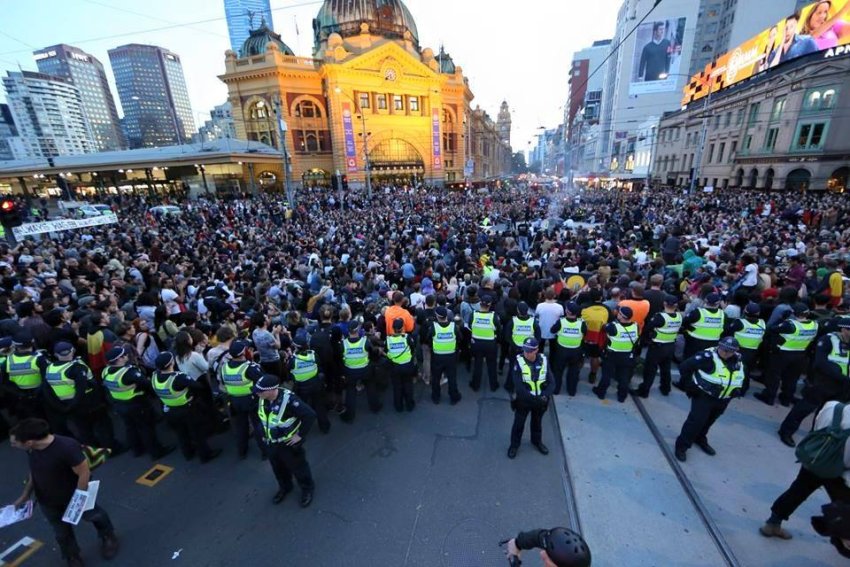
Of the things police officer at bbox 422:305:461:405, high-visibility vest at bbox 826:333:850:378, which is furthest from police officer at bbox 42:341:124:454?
high-visibility vest at bbox 826:333:850:378

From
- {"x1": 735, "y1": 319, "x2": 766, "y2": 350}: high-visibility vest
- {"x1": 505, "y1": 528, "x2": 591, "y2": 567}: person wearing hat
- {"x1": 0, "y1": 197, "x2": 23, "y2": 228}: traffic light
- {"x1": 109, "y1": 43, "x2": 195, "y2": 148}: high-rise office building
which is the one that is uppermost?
{"x1": 109, "y1": 43, "x2": 195, "y2": 148}: high-rise office building

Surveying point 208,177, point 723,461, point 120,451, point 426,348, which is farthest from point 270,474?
point 208,177

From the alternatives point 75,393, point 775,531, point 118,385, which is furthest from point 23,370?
point 775,531

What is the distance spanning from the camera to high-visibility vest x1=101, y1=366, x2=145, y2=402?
4367 mm

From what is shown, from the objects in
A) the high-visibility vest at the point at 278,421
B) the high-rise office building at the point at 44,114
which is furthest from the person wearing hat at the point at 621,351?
the high-rise office building at the point at 44,114

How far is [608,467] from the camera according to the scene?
4582 mm

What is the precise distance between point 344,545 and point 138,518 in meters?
2.50

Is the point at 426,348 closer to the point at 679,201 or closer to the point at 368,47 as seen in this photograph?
the point at 679,201

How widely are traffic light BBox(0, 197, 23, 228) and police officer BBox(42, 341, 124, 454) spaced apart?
25.1 feet

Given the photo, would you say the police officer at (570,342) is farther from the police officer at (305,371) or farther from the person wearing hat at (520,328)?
the police officer at (305,371)

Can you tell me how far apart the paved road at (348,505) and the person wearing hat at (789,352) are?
357 cm

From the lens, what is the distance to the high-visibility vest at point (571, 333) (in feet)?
18.2

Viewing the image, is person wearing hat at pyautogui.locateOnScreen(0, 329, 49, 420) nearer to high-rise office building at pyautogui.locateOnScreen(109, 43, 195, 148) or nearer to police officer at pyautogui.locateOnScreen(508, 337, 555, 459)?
police officer at pyautogui.locateOnScreen(508, 337, 555, 459)

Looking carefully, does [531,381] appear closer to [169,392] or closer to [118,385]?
[169,392]
